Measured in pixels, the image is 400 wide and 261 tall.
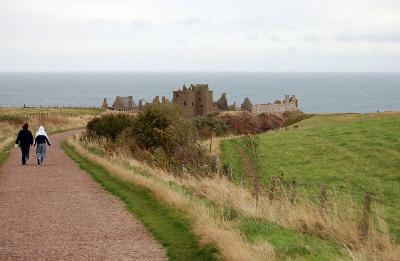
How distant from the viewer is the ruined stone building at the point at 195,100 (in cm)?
7625

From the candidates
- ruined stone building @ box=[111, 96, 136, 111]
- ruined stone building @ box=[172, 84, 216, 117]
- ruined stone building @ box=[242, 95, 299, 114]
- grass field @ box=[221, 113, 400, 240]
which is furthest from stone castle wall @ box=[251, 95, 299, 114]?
grass field @ box=[221, 113, 400, 240]

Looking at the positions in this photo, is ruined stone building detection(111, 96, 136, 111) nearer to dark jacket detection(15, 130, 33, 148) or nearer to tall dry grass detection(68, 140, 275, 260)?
dark jacket detection(15, 130, 33, 148)

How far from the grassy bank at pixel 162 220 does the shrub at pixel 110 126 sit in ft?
56.8

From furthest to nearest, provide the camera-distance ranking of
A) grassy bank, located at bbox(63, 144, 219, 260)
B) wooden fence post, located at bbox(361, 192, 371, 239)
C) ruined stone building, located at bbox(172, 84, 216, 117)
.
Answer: ruined stone building, located at bbox(172, 84, 216, 117) → wooden fence post, located at bbox(361, 192, 371, 239) → grassy bank, located at bbox(63, 144, 219, 260)

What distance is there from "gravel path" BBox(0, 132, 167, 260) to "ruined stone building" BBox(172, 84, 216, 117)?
186ft

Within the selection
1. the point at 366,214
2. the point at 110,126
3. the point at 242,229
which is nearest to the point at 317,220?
the point at 366,214

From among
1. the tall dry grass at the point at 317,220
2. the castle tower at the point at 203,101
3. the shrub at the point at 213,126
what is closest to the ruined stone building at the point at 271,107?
the castle tower at the point at 203,101

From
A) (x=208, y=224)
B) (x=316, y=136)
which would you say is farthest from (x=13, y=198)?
(x=316, y=136)

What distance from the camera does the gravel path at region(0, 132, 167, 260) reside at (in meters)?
9.86

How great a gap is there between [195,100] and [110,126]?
134 feet

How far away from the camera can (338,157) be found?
1287 inches

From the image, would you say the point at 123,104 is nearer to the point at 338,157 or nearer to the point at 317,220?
the point at 338,157

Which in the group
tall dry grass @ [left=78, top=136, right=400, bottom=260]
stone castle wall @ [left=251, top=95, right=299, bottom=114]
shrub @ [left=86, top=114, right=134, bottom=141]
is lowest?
stone castle wall @ [left=251, top=95, right=299, bottom=114]

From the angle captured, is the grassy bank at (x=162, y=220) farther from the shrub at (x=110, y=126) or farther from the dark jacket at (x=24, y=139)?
the shrub at (x=110, y=126)
